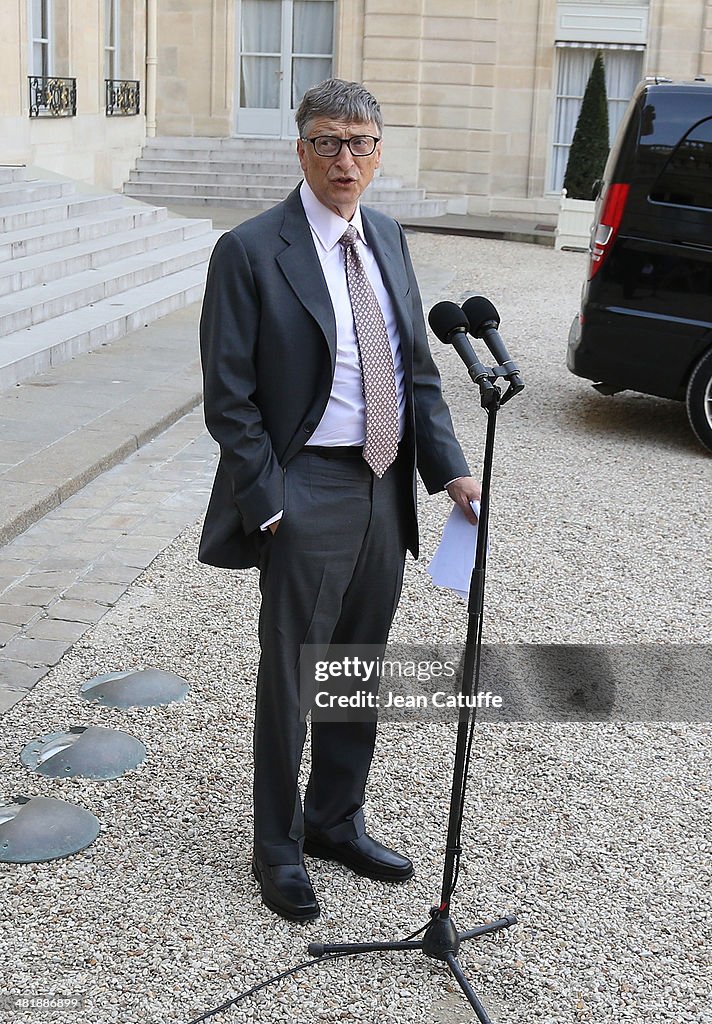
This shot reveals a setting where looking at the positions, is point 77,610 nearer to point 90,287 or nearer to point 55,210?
point 90,287

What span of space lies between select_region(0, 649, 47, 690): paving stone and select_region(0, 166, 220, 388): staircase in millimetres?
4145

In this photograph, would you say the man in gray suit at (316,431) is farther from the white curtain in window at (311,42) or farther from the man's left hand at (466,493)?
the white curtain in window at (311,42)

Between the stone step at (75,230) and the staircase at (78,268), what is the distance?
1 cm

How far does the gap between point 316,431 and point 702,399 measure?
17.3 ft

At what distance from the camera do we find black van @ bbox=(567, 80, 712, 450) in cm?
743

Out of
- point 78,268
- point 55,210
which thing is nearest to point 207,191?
point 55,210

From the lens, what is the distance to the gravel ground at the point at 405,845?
2857 millimetres

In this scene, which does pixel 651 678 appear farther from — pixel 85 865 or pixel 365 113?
pixel 365 113

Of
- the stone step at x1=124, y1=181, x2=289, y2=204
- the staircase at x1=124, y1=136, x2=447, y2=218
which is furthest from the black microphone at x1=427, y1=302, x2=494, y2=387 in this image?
the stone step at x1=124, y1=181, x2=289, y2=204

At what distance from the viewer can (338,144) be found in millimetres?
2787

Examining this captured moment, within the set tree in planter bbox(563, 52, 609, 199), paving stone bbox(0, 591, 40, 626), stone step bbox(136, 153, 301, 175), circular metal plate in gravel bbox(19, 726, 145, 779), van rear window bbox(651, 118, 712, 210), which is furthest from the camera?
stone step bbox(136, 153, 301, 175)

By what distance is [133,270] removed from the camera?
1230cm

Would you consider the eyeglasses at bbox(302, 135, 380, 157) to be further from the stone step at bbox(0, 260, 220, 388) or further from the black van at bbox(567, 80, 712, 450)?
the stone step at bbox(0, 260, 220, 388)

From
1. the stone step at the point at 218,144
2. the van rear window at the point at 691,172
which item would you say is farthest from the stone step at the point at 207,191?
the van rear window at the point at 691,172
